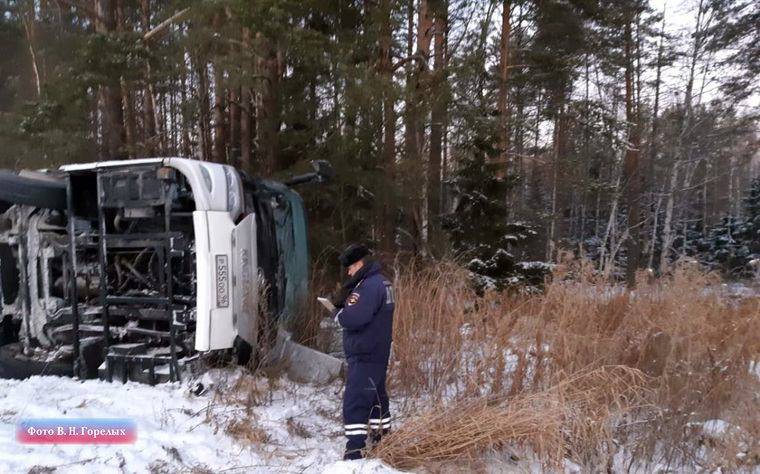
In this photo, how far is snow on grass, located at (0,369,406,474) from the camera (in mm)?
3291

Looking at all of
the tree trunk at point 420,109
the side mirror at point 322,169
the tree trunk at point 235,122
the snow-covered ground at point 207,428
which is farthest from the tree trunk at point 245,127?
the snow-covered ground at point 207,428

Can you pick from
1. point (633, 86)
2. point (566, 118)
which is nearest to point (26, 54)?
point (566, 118)

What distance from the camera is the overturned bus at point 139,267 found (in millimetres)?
4414

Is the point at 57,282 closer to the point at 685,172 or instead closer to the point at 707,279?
the point at 707,279

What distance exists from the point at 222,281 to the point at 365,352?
139 cm

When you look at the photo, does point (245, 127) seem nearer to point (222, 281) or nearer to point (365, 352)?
point (222, 281)

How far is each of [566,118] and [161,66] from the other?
9981mm

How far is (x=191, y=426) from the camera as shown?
3.88 metres

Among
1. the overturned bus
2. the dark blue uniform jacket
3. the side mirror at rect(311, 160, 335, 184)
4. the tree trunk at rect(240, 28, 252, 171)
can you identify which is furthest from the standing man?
the tree trunk at rect(240, 28, 252, 171)

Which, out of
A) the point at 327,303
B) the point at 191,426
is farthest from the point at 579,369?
the point at 191,426

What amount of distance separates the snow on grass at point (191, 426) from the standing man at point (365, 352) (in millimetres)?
279

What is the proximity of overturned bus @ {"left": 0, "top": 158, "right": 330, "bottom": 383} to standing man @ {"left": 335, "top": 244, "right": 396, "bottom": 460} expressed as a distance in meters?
1.23

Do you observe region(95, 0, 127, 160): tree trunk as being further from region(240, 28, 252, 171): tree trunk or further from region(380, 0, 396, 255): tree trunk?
region(380, 0, 396, 255): tree trunk

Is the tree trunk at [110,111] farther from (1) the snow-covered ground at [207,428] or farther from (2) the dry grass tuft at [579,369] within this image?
(2) the dry grass tuft at [579,369]
